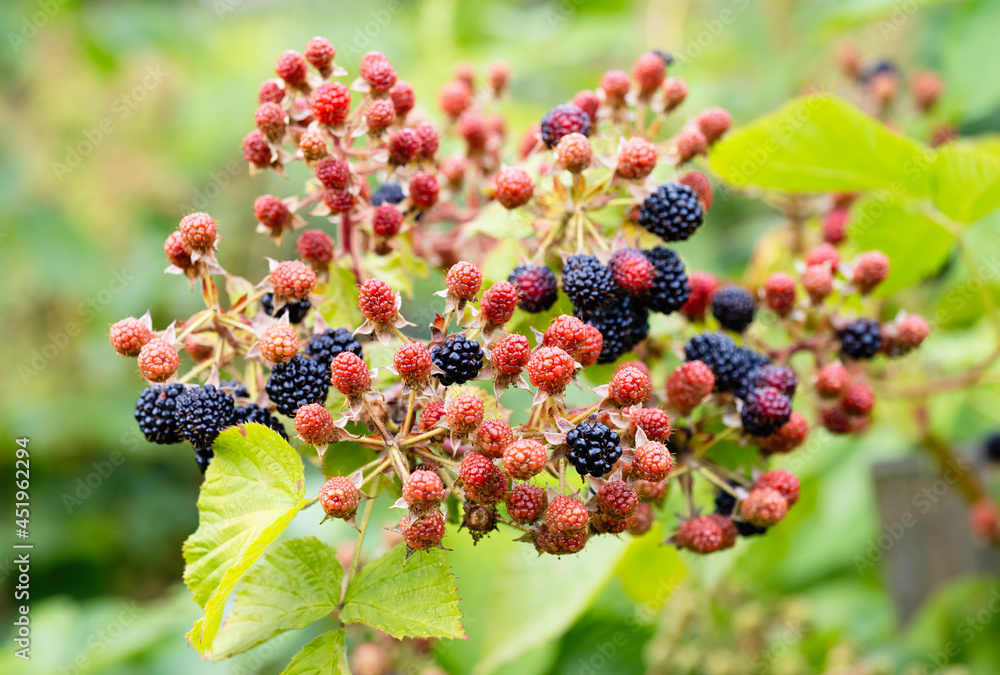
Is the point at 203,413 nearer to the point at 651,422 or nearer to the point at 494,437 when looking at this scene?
the point at 494,437

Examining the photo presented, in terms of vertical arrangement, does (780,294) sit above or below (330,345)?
below

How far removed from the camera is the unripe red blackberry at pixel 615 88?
4.98ft

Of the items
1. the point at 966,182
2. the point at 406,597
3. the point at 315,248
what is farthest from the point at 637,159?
the point at 966,182

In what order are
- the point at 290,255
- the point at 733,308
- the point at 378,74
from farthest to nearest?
1. the point at 290,255
2. the point at 733,308
3. the point at 378,74

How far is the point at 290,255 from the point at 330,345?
3.02m

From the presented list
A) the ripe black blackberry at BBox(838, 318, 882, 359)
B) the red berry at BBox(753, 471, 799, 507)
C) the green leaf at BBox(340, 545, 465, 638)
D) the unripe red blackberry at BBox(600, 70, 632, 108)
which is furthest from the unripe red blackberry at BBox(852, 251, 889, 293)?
the green leaf at BBox(340, 545, 465, 638)

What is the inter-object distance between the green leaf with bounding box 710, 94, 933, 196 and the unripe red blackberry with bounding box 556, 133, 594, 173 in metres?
0.38

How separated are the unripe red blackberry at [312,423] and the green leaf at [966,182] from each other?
1419 mm

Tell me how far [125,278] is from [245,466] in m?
4.35

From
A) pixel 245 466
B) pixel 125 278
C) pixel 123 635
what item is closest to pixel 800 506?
pixel 245 466

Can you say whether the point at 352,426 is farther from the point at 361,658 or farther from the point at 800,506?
the point at 800,506

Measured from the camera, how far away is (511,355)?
1.09m

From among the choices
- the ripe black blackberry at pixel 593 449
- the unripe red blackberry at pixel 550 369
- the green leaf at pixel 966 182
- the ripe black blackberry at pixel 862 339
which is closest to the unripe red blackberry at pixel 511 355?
the unripe red blackberry at pixel 550 369

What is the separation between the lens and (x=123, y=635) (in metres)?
2.64
